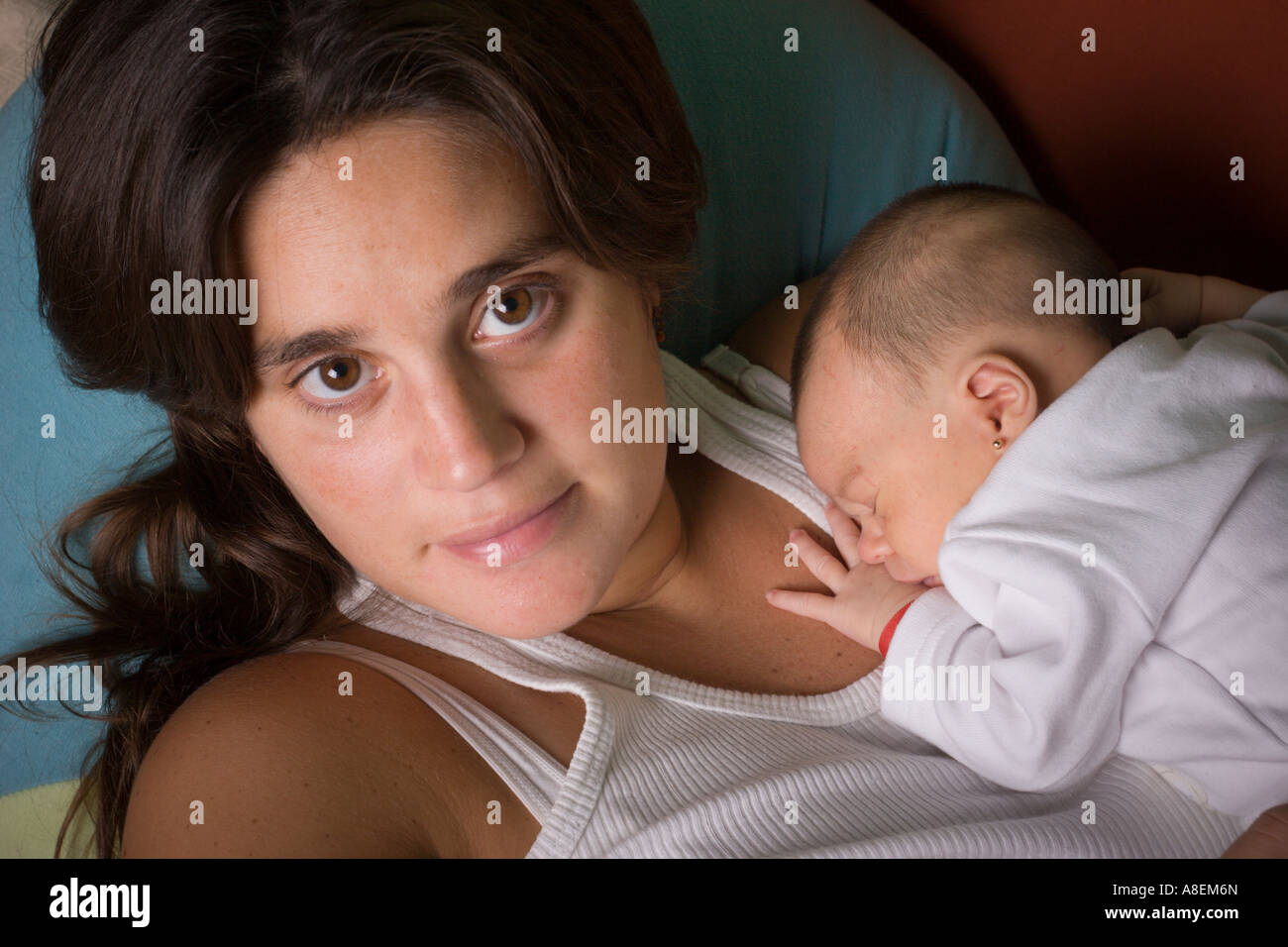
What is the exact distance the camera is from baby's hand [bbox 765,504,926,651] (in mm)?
1307

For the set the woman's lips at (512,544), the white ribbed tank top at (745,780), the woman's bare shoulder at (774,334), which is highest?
the woman's bare shoulder at (774,334)

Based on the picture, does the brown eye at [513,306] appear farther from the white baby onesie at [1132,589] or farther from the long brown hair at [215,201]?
the white baby onesie at [1132,589]

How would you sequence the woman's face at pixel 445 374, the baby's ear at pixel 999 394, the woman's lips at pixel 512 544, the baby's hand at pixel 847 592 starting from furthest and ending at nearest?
the baby's hand at pixel 847 592 < the baby's ear at pixel 999 394 < the woman's lips at pixel 512 544 < the woman's face at pixel 445 374

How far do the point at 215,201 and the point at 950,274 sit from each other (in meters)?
0.79

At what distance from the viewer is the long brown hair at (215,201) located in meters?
0.91

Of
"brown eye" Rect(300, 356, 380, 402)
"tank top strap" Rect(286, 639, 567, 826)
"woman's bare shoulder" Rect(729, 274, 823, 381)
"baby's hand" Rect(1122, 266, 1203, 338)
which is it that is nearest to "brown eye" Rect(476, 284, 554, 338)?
"brown eye" Rect(300, 356, 380, 402)

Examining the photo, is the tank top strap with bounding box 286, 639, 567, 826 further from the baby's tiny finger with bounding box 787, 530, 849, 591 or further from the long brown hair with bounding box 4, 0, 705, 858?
the baby's tiny finger with bounding box 787, 530, 849, 591

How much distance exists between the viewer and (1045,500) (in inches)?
44.5

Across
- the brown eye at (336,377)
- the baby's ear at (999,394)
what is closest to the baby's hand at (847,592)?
the baby's ear at (999,394)

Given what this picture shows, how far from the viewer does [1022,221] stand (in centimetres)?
124

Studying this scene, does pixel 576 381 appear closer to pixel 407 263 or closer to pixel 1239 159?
pixel 407 263

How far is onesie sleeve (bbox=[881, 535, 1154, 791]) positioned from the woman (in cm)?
6

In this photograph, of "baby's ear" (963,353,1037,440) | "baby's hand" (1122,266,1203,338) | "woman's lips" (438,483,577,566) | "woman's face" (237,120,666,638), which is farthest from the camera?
"baby's hand" (1122,266,1203,338)
